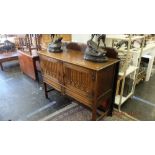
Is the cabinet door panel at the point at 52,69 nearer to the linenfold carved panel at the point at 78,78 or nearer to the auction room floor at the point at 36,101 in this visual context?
the linenfold carved panel at the point at 78,78

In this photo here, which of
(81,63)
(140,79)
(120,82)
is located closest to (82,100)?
(81,63)

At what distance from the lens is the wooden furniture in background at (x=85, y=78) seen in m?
1.47

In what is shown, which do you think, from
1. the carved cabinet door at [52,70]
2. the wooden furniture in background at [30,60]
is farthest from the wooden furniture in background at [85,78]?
the wooden furniture in background at [30,60]

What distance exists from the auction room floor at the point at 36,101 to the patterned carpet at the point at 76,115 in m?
0.13

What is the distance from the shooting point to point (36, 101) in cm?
254

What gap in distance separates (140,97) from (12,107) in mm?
2159

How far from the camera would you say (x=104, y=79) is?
5.14ft

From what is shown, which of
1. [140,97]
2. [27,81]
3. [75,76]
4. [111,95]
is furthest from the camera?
[27,81]

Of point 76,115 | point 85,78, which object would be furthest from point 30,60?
point 85,78

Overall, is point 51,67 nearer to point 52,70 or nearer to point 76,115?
point 52,70

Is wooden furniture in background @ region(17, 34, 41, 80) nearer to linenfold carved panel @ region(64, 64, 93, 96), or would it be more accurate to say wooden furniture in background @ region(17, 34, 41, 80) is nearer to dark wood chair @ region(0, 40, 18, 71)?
dark wood chair @ region(0, 40, 18, 71)

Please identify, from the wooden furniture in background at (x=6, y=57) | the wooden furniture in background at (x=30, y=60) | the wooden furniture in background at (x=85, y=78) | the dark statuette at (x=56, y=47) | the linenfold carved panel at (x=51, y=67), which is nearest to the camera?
the wooden furniture in background at (x=85, y=78)
